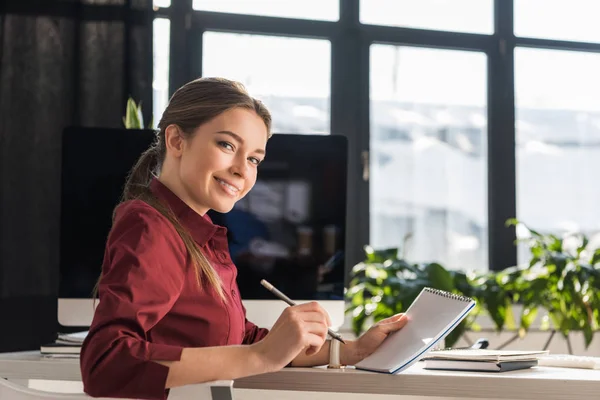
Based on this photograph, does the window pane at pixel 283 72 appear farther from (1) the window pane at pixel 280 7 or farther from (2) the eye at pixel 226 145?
(2) the eye at pixel 226 145

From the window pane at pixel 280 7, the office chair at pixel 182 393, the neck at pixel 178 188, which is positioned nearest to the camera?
the office chair at pixel 182 393

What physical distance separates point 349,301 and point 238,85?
2.17 meters

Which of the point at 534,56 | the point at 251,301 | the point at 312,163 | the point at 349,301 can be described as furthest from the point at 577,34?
the point at 251,301

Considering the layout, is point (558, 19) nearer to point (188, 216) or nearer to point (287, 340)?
point (188, 216)

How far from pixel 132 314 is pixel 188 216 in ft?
1.03

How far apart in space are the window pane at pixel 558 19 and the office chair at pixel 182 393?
3.14 meters

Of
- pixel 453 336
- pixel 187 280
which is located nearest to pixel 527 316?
pixel 453 336

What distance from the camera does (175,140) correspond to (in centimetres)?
141

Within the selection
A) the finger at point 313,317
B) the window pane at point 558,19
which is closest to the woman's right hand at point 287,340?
the finger at point 313,317

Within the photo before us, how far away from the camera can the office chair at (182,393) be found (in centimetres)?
101

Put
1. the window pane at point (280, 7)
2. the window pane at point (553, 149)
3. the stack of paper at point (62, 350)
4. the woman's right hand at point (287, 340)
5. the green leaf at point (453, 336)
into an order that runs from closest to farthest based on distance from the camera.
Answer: the woman's right hand at point (287, 340)
the stack of paper at point (62, 350)
the green leaf at point (453, 336)
the window pane at point (280, 7)
the window pane at point (553, 149)

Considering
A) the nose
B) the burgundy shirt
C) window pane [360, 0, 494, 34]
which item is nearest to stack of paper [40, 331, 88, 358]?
the burgundy shirt

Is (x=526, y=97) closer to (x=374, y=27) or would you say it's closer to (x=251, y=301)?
(x=374, y=27)

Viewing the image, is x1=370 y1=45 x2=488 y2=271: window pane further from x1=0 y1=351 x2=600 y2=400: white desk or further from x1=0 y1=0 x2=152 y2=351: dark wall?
x1=0 y1=351 x2=600 y2=400: white desk
